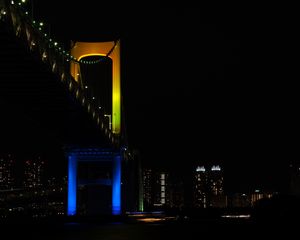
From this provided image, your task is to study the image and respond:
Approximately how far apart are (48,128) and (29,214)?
2135cm

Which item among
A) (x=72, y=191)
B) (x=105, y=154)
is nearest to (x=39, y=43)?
(x=105, y=154)

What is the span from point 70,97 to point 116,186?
1788 centimetres

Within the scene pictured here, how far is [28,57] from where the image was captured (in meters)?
17.1

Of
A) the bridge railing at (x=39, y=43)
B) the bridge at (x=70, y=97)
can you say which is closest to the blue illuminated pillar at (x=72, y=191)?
the bridge at (x=70, y=97)

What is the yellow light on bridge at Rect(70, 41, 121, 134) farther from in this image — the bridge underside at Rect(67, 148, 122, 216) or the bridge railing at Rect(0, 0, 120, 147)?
the bridge railing at Rect(0, 0, 120, 147)

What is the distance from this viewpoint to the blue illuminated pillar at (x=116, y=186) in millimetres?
40594

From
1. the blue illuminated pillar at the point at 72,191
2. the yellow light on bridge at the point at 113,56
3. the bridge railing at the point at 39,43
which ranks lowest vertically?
the blue illuminated pillar at the point at 72,191

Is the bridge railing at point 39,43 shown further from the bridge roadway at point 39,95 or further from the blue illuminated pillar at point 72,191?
the blue illuminated pillar at point 72,191

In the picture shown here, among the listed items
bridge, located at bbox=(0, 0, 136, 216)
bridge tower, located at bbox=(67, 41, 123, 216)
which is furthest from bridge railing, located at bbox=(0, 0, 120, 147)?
bridge tower, located at bbox=(67, 41, 123, 216)

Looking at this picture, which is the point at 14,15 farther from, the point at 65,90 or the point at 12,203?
the point at 12,203

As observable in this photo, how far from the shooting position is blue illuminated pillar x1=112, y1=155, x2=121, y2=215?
40594 millimetres

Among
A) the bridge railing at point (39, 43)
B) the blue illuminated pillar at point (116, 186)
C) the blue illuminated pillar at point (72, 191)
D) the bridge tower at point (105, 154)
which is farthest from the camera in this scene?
the blue illuminated pillar at point (116, 186)

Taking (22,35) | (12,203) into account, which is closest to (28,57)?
(22,35)

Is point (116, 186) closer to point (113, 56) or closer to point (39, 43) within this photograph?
point (113, 56)
